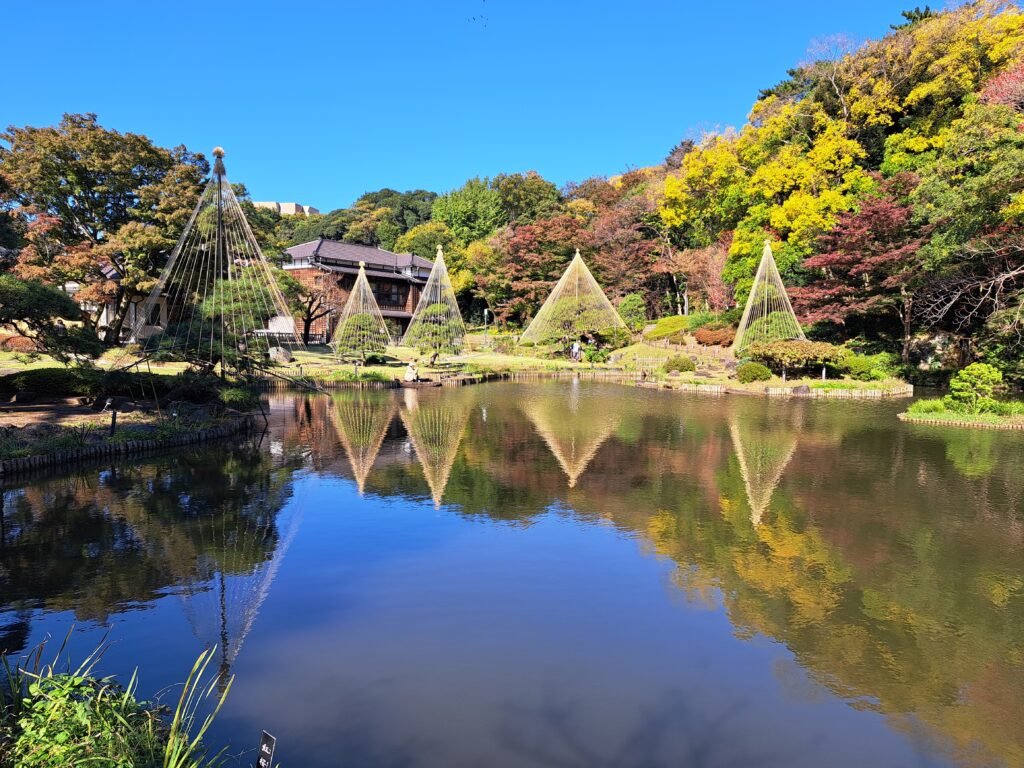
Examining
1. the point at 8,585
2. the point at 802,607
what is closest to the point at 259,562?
the point at 8,585

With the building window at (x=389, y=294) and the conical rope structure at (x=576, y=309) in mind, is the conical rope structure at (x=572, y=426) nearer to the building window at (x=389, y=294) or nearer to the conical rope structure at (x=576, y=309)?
the conical rope structure at (x=576, y=309)

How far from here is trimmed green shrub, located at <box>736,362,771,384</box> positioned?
2642 centimetres

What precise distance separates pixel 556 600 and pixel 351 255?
45.4m

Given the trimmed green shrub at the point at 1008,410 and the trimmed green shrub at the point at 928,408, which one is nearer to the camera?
the trimmed green shrub at the point at 1008,410

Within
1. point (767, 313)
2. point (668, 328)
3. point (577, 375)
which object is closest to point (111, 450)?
point (577, 375)

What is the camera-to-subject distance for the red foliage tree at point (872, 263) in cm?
2678

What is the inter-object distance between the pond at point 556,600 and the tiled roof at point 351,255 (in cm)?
3560

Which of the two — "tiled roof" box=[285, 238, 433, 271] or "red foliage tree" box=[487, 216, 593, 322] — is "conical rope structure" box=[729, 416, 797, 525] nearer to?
"red foliage tree" box=[487, 216, 593, 322]

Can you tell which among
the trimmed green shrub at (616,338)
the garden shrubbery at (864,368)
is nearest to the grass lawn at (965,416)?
the garden shrubbery at (864,368)

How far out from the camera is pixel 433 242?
58875mm

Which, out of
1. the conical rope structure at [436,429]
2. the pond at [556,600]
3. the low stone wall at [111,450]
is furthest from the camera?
the conical rope structure at [436,429]

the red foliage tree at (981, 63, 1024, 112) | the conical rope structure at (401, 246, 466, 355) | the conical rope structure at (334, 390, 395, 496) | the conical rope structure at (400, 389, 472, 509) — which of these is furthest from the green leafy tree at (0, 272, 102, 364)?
the red foliage tree at (981, 63, 1024, 112)

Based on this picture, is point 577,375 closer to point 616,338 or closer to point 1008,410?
point 616,338

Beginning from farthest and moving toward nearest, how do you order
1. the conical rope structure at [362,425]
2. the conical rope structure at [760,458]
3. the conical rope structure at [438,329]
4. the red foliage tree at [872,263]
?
the conical rope structure at [438,329] → the red foliage tree at [872,263] → the conical rope structure at [362,425] → the conical rope structure at [760,458]
